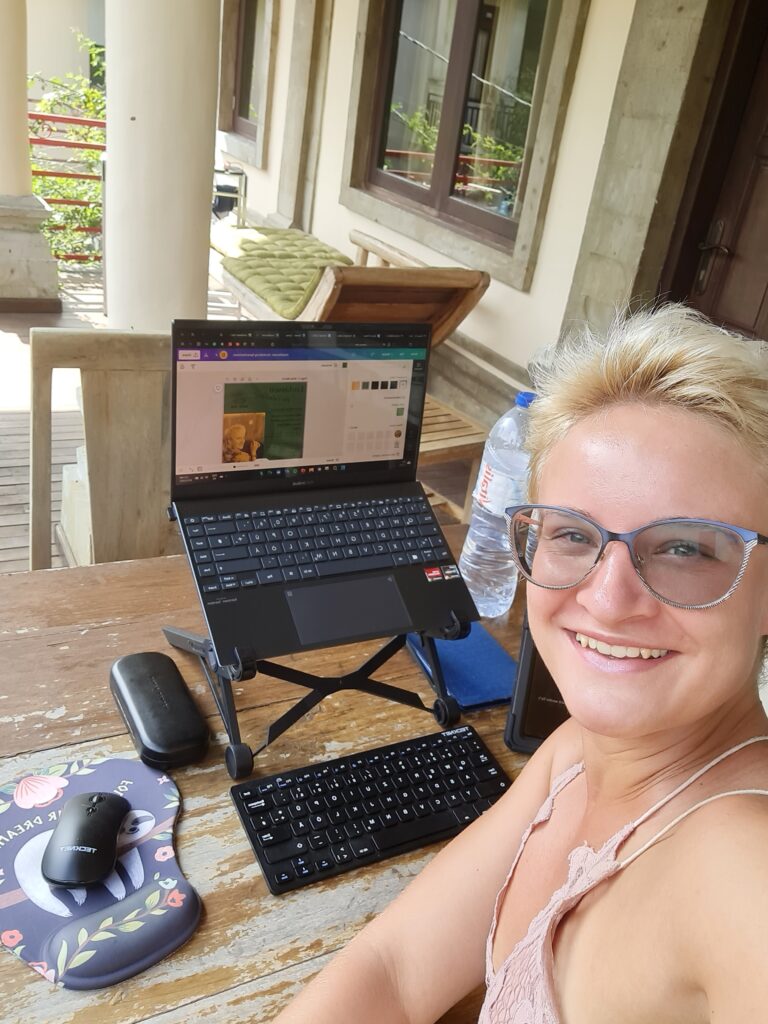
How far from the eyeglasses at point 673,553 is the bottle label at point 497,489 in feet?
2.48

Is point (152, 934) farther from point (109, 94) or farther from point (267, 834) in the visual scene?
point (109, 94)

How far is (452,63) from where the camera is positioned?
4051mm

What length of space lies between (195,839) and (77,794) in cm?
15

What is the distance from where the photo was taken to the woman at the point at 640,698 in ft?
1.88

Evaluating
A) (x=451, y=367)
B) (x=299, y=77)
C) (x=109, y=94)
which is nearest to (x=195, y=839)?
(x=109, y=94)

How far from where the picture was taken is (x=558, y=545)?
761mm

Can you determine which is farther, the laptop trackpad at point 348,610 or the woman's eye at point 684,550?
the laptop trackpad at point 348,610

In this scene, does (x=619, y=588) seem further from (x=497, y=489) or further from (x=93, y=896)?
(x=497, y=489)

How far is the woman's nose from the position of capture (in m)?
0.69

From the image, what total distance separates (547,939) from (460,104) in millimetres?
4150

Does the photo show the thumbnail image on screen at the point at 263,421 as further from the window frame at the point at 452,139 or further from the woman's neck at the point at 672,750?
the window frame at the point at 452,139

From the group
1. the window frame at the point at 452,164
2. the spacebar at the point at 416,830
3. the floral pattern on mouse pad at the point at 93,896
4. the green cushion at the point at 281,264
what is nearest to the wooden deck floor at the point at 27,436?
the green cushion at the point at 281,264

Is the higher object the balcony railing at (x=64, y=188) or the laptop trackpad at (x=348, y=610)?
the laptop trackpad at (x=348, y=610)

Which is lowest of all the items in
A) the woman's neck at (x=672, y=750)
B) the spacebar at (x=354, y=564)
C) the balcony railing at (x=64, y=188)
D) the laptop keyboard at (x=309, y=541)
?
the balcony railing at (x=64, y=188)
